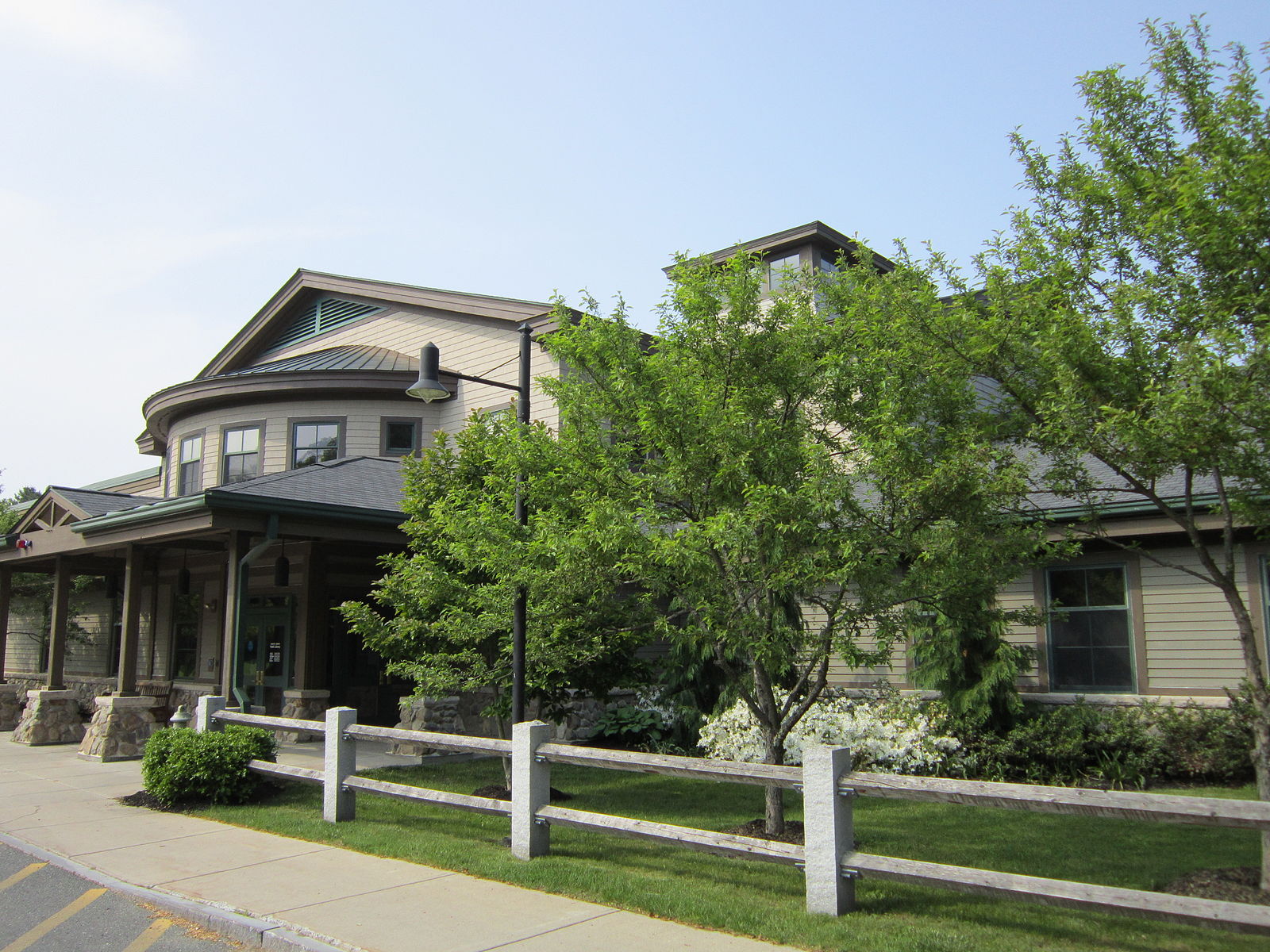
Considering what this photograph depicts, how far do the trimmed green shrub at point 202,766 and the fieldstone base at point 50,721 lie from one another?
7.55m

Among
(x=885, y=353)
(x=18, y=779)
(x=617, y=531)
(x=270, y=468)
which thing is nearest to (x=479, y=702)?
(x=18, y=779)

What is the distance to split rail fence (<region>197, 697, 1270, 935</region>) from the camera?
17.5 ft

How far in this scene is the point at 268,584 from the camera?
19578 millimetres

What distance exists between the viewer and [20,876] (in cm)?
838

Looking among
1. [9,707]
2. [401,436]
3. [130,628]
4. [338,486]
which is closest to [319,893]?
[338,486]

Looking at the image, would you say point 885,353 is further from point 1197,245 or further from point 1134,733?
point 1134,733

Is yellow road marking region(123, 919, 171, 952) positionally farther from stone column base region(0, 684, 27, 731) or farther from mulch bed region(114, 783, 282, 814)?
stone column base region(0, 684, 27, 731)

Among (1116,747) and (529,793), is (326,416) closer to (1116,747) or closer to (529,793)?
(529,793)

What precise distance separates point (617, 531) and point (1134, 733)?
7.79m

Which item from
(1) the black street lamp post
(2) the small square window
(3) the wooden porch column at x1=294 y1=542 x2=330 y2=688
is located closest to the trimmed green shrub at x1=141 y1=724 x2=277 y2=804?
(1) the black street lamp post

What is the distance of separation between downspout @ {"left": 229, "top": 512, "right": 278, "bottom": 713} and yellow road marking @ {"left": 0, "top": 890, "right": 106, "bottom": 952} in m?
6.89

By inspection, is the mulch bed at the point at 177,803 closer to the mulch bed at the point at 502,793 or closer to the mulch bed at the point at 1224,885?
the mulch bed at the point at 502,793

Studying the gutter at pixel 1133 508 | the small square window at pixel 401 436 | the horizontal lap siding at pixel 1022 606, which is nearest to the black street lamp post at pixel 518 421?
the gutter at pixel 1133 508

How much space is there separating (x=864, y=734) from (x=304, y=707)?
30.1 feet
